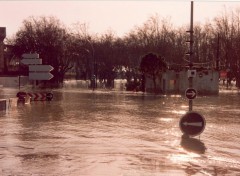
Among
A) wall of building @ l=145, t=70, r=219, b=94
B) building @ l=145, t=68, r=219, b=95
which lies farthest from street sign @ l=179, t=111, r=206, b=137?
wall of building @ l=145, t=70, r=219, b=94

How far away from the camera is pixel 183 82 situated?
6269 cm

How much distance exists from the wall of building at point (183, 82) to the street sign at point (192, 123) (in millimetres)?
45327

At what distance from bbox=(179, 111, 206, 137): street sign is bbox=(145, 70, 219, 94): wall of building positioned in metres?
45.3

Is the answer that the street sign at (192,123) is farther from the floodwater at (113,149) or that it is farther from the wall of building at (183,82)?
the wall of building at (183,82)

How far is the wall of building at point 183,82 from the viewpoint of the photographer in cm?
6028

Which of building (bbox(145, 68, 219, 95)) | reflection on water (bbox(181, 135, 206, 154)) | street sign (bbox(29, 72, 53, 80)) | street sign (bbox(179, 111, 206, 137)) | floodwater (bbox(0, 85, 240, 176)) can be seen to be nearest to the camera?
floodwater (bbox(0, 85, 240, 176))

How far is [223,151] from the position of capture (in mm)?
13500

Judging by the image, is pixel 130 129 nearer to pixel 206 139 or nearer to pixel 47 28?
pixel 206 139

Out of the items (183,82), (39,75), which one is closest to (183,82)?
(183,82)

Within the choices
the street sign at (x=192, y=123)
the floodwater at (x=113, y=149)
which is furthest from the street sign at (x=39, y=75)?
the street sign at (x=192, y=123)

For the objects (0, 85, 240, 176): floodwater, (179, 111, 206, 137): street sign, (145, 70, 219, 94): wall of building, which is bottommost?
(0, 85, 240, 176): floodwater

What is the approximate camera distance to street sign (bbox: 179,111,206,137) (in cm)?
1500

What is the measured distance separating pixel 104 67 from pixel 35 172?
8543cm

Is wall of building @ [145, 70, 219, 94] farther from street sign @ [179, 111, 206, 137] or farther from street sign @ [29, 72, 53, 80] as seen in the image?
street sign @ [179, 111, 206, 137]
